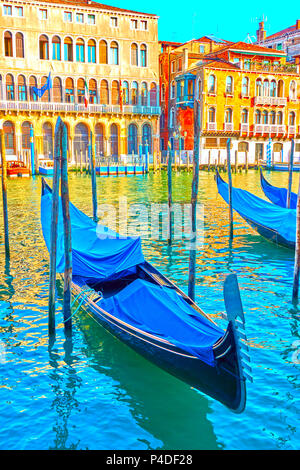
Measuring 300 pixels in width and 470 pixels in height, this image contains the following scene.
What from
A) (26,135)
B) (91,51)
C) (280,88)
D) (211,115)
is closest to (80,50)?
(91,51)

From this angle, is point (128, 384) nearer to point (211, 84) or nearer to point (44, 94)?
point (44, 94)

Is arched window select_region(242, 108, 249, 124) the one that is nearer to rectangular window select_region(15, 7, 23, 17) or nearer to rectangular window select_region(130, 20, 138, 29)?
rectangular window select_region(130, 20, 138, 29)

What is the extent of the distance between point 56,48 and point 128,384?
28.8m

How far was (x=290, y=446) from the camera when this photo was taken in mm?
3922

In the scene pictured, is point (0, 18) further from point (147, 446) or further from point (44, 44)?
point (147, 446)

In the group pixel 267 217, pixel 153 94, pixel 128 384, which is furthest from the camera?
pixel 153 94

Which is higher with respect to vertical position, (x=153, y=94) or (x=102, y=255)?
(x=153, y=94)

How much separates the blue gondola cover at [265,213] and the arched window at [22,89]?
20995mm

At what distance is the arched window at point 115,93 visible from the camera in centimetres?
3186

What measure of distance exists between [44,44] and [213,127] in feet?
38.7

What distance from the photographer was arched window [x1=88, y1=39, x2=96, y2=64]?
3086 cm

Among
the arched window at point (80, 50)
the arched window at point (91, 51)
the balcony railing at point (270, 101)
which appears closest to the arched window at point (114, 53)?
the arched window at point (91, 51)

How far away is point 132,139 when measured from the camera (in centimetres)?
3309

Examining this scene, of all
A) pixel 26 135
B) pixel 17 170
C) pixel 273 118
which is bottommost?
pixel 17 170
